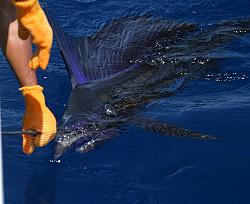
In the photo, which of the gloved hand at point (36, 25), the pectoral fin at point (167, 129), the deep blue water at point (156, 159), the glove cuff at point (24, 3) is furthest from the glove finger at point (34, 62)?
the pectoral fin at point (167, 129)

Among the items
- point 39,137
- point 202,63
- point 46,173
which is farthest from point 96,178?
point 202,63

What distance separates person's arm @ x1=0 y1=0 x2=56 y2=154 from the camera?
91.2 inches

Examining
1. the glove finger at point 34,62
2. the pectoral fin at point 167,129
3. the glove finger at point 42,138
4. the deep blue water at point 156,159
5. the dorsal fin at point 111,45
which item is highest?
the glove finger at point 34,62

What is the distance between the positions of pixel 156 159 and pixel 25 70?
0.88 metres

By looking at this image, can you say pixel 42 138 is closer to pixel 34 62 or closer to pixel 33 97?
pixel 33 97

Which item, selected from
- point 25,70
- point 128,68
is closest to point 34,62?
point 25,70

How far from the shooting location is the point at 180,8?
510cm

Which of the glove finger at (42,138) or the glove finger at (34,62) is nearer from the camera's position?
the glove finger at (34,62)

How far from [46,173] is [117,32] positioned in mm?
1998

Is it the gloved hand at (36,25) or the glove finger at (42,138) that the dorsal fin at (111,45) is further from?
the gloved hand at (36,25)

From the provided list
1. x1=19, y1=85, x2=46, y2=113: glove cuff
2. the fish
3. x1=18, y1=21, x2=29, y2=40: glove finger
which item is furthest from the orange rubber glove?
the fish

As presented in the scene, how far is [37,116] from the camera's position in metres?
2.37

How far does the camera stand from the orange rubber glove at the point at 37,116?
91.8 inches

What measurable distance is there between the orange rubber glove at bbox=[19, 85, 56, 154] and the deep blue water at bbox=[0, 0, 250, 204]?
1.16 feet
